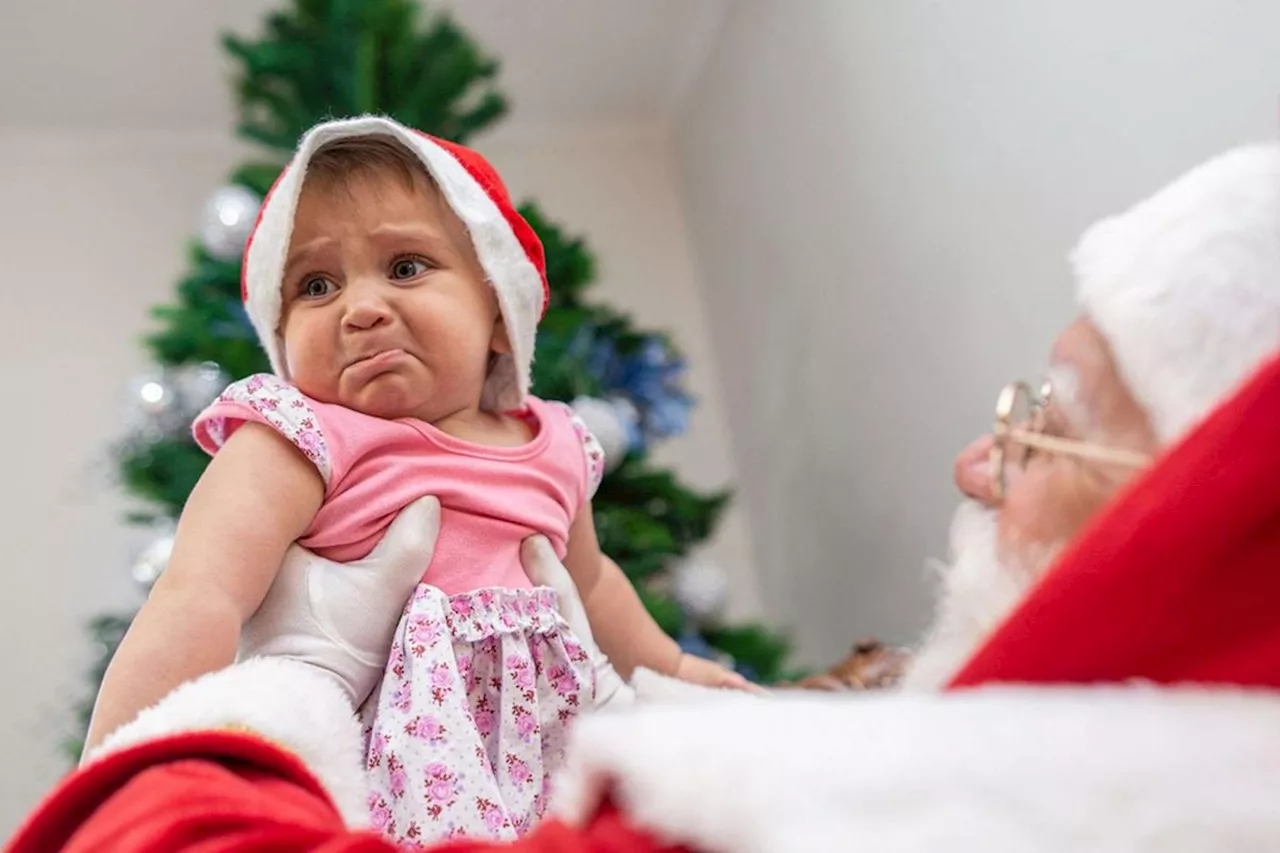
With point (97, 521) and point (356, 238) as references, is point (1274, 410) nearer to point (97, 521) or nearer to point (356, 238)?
point (356, 238)

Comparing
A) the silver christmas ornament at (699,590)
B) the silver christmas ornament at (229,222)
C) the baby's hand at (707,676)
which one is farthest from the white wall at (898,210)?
the silver christmas ornament at (229,222)

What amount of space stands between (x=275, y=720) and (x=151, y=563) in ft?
2.78

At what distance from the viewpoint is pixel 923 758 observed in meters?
0.28

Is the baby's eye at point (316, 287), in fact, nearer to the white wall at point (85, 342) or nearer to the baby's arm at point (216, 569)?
the baby's arm at point (216, 569)

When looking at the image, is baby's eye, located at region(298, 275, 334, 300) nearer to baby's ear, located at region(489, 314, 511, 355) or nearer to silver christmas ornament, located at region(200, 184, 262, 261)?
baby's ear, located at region(489, 314, 511, 355)

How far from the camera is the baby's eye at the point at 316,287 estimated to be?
2.35ft

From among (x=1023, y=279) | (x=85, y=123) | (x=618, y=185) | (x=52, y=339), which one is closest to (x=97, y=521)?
(x=52, y=339)

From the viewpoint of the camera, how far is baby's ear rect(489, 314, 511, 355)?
79cm

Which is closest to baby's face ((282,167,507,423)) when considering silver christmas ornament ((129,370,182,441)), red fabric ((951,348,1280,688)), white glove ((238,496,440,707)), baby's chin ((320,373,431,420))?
baby's chin ((320,373,431,420))

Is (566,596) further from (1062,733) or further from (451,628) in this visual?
(1062,733)

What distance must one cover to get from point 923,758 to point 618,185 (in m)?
2.01

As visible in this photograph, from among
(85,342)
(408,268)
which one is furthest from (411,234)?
(85,342)

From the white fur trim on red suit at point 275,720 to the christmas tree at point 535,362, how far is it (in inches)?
29.4

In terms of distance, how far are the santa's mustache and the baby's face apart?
0.39 m
